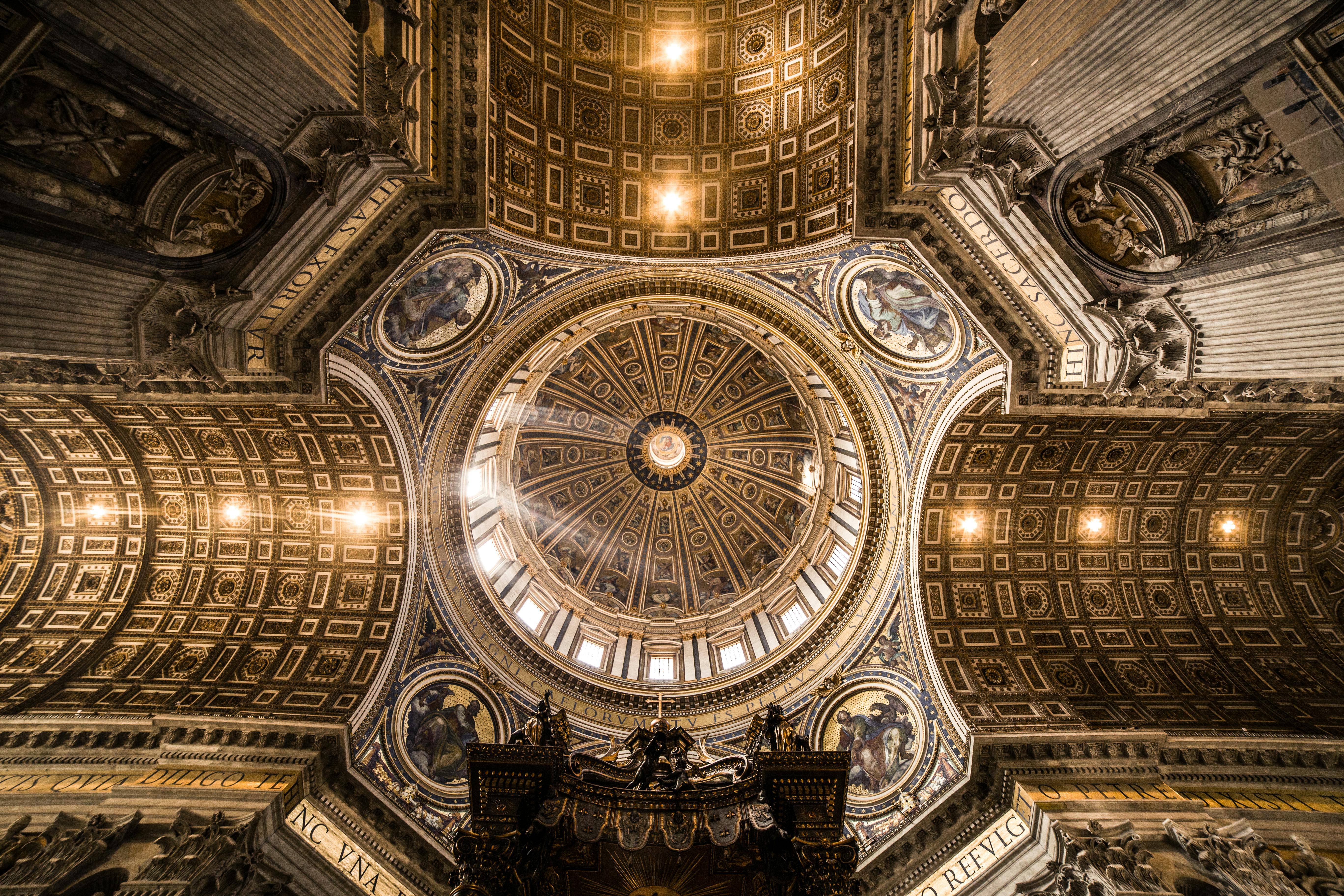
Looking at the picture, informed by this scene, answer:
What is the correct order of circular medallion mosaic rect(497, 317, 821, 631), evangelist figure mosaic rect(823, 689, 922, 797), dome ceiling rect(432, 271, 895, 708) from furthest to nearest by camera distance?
1. circular medallion mosaic rect(497, 317, 821, 631)
2. dome ceiling rect(432, 271, 895, 708)
3. evangelist figure mosaic rect(823, 689, 922, 797)

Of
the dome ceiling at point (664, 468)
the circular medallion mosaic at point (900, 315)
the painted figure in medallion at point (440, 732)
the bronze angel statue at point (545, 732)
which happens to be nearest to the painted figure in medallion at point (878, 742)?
the dome ceiling at point (664, 468)

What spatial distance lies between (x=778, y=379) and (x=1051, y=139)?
50.4 feet

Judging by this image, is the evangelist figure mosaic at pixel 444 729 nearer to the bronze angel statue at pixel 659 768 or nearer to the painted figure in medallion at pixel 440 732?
the painted figure in medallion at pixel 440 732

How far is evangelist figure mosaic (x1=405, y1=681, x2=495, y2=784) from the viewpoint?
1730 centimetres

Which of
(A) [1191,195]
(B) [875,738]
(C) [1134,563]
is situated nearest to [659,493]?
(B) [875,738]

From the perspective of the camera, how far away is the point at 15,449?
16.6 meters

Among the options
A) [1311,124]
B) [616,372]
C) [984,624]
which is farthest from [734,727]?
[1311,124]

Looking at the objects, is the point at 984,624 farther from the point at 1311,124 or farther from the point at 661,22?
the point at 661,22

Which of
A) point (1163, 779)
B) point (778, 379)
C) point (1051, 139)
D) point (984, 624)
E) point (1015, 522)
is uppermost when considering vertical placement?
point (1051, 139)

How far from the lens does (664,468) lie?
95.7ft

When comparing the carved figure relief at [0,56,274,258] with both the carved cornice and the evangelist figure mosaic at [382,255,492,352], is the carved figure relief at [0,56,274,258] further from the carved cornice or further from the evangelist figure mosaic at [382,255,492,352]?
the carved cornice

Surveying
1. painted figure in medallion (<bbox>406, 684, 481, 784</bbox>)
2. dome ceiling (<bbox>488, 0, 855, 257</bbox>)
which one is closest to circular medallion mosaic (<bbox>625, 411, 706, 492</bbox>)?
dome ceiling (<bbox>488, 0, 855, 257</bbox>)

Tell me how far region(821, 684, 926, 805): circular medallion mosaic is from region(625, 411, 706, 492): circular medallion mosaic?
12.9 m

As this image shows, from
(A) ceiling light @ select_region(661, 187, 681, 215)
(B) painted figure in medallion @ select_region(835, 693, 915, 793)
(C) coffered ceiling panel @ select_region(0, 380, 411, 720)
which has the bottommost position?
(B) painted figure in medallion @ select_region(835, 693, 915, 793)
